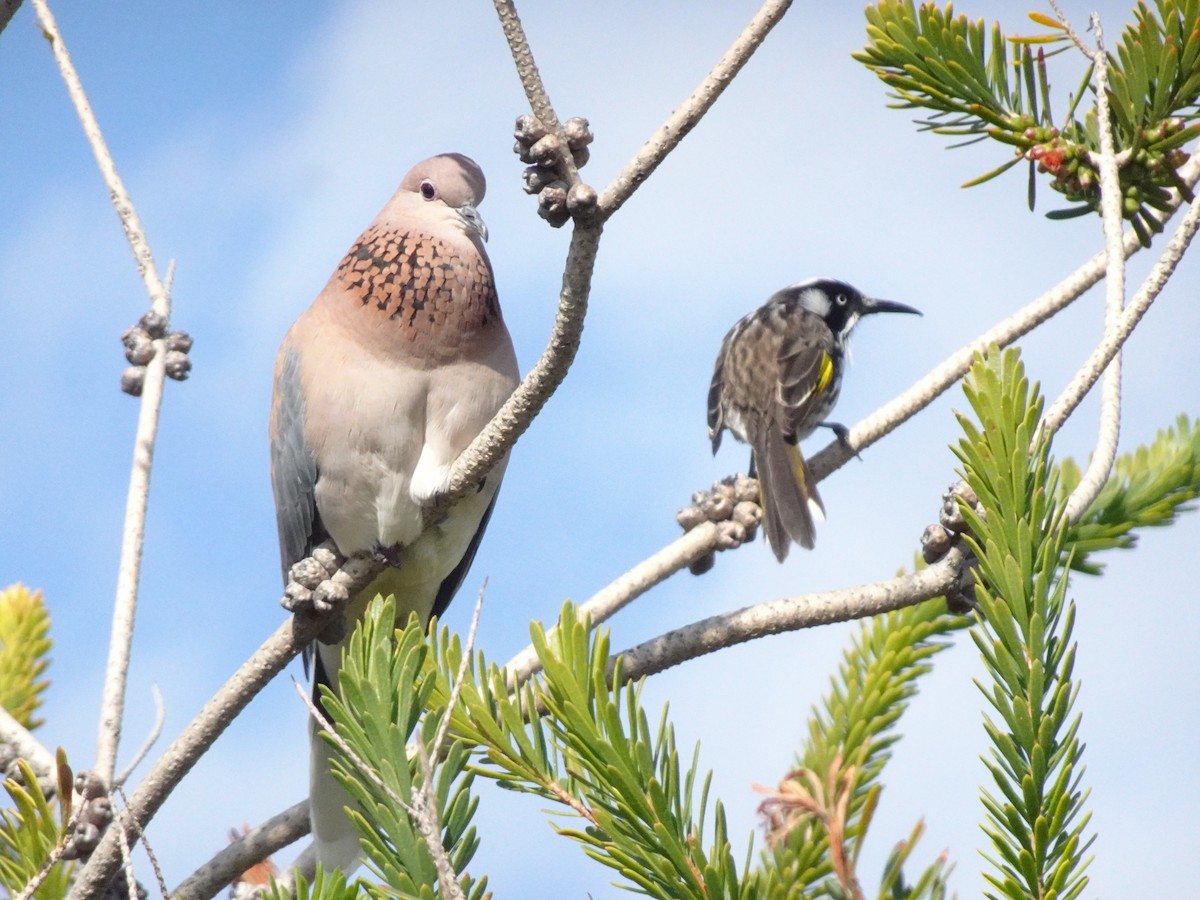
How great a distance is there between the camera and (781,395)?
5.05 m

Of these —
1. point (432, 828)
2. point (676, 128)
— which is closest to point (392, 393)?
point (676, 128)

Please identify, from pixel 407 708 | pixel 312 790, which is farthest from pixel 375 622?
pixel 312 790

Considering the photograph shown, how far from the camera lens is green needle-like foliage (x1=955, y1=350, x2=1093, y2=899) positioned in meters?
1.54

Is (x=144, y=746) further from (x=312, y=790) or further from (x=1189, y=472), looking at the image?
(x=1189, y=472)

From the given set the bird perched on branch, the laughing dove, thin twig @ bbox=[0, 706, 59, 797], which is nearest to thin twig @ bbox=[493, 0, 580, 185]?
the laughing dove

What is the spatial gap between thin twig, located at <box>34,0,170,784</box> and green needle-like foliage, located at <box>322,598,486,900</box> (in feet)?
4.14

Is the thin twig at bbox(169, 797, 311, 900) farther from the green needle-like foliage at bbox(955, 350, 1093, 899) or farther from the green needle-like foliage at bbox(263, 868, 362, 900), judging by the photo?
the green needle-like foliage at bbox(955, 350, 1093, 899)

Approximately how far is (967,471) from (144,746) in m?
1.83

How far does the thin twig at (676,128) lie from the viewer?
1.95 m

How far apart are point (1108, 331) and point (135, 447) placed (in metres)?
2.27

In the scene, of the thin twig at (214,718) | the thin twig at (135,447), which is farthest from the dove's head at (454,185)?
the thin twig at (214,718)

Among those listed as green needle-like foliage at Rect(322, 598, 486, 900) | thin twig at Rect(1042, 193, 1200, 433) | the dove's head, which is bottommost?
green needle-like foliage at Rect(322, 598, 486, 900)

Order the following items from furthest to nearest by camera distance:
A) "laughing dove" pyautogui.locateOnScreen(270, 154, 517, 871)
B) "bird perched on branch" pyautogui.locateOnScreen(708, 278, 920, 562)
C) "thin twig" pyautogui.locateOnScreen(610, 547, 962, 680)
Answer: "bird perched on branch" pyautogui.locateOnScreen(708, 278, 920, 562) → "laughing dove" pyautogui.locateOnScreen(270, 154, 517, 871) → "thin twig" pyautogui.locateOnScreen(610, 547, 962, 680)

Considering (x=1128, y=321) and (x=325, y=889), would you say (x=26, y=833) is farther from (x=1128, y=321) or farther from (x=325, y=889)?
(x=1128, y=321)
